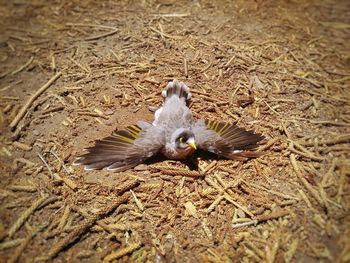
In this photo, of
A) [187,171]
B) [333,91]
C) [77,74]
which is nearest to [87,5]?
[77,74]

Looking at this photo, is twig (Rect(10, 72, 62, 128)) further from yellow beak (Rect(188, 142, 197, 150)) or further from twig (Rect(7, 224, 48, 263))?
yellow beak (Rect(188, 142, 197, 150))

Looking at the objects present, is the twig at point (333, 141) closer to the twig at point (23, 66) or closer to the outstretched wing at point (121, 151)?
the outstretched wing at point (121, 151)

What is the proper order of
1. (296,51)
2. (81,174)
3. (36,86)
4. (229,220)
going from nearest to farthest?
(229,220), (81,174), (36,86), (296,51)

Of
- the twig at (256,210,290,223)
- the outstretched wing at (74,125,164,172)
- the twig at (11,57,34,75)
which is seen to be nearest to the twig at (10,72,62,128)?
the twig at (11,57,34,75)

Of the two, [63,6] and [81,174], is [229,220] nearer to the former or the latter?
[81,174]

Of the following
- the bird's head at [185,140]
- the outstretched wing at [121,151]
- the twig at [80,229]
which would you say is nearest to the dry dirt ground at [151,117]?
the twig at [80,229]

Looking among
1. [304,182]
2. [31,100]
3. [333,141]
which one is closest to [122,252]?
[304,182]
